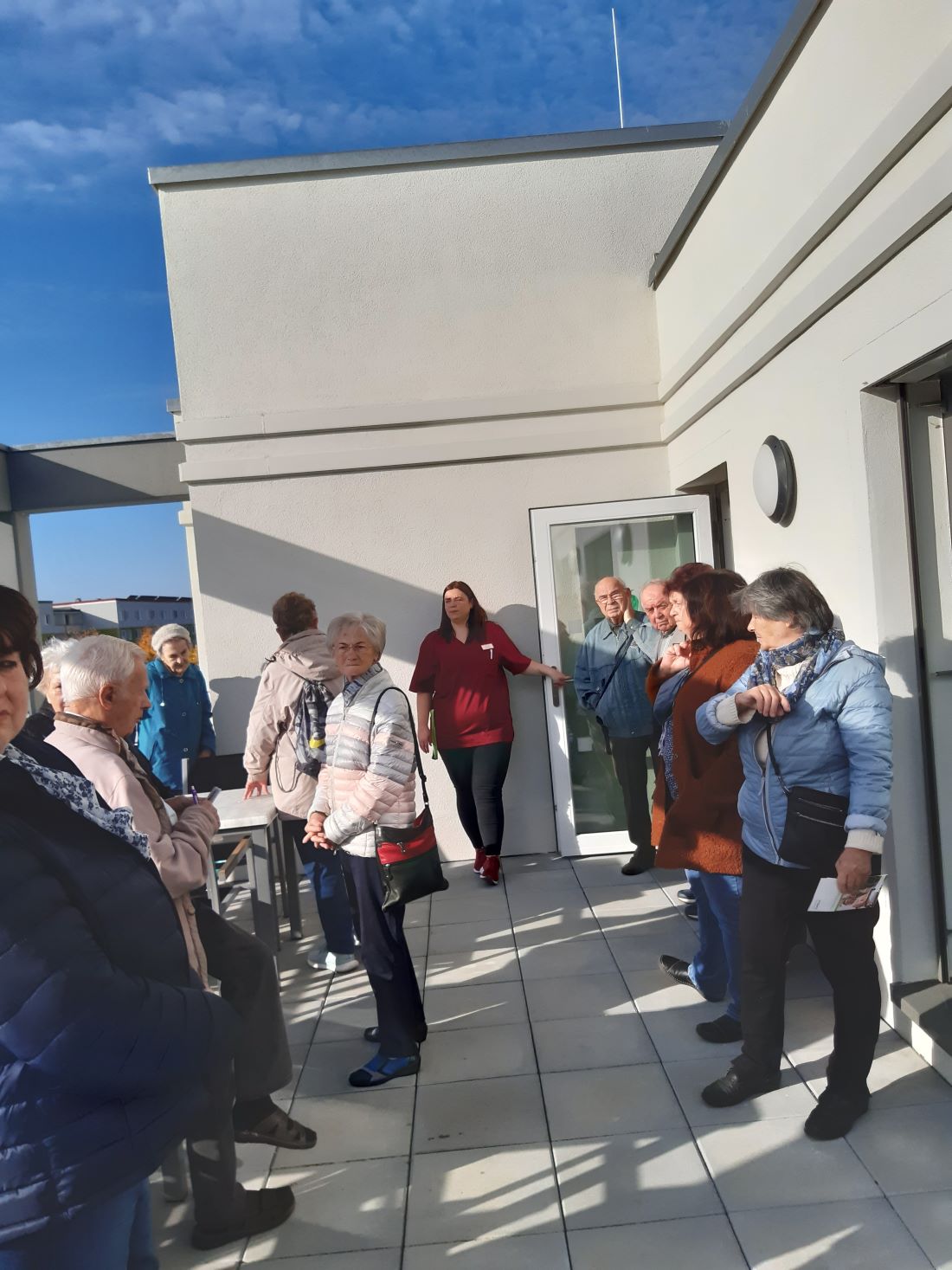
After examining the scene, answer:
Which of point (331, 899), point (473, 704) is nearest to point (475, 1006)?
point (331, 899)

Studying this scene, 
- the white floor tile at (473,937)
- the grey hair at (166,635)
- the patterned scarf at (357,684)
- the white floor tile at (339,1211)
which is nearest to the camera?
the white floor tile at (339,1211)

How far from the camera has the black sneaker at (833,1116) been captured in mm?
2516

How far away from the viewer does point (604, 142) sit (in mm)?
5551

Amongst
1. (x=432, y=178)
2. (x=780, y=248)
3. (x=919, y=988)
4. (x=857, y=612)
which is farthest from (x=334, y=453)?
(x=919, y=988)

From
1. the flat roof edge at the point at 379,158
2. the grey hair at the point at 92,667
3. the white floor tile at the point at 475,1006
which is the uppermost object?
the flat roof edge at the point at 379,158

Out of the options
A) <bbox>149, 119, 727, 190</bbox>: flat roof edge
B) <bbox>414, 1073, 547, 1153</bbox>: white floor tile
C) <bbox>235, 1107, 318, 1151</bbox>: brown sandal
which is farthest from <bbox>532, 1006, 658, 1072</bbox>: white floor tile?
<bbox>149, 119, 727, 190</bbox>: flat roof edge

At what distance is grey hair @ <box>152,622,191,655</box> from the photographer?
5.20 m

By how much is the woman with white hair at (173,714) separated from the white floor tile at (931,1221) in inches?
156

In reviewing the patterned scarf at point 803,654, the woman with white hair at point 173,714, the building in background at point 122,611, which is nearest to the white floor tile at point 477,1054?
the patterned scarf at point 803,654

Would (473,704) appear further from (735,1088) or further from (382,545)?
(735,1088)

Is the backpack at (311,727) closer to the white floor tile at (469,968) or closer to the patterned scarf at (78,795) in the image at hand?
the white floor tile at (469,968)

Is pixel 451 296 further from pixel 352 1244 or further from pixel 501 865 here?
pixel 352 1244

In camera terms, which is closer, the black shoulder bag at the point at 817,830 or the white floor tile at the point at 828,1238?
the white floor tile at the point at 828,1238

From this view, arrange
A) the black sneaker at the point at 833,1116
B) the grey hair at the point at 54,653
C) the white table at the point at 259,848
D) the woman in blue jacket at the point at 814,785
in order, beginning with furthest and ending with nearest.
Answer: the white table at the point at 259,848
the grey hair at the point at 54,653
the black sneaker at the point at 833,1116
the woman in blue jacket at the point at 814,785
